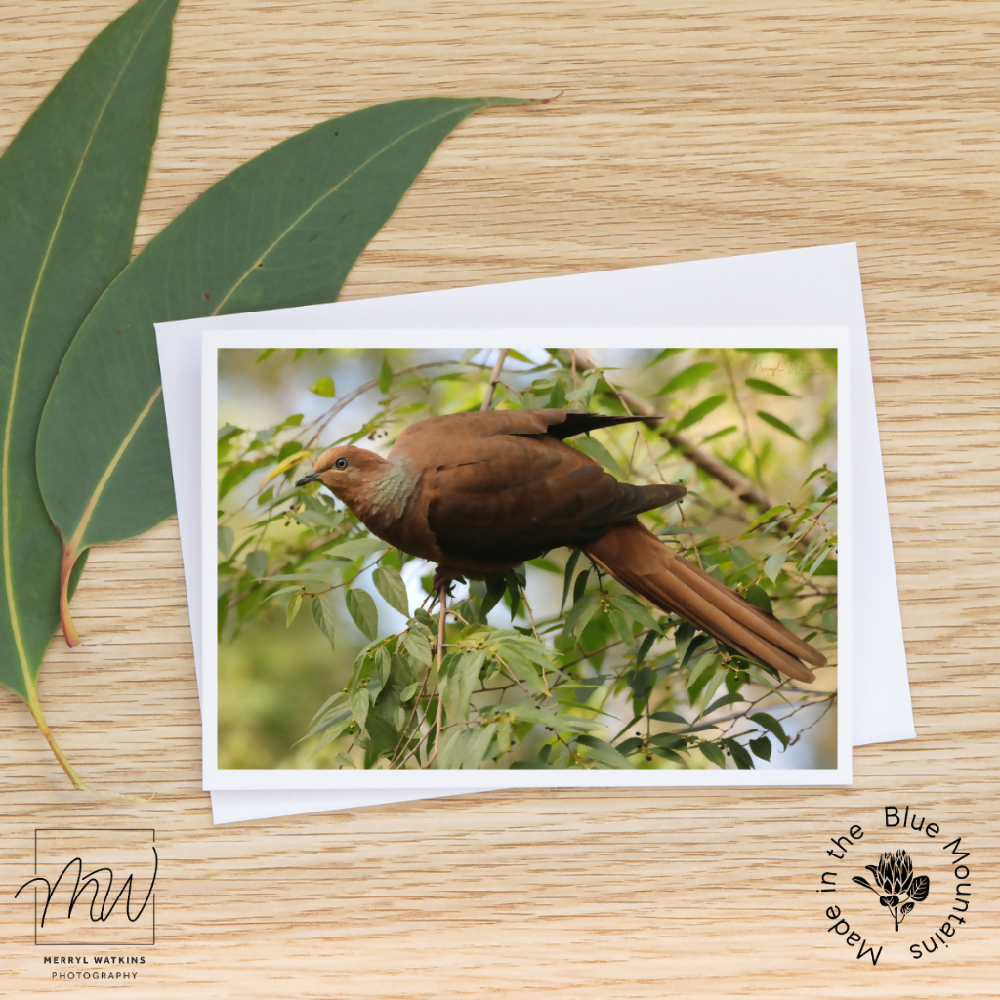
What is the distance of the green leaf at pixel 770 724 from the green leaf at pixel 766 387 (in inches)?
11.6

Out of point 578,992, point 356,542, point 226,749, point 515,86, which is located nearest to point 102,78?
point 515,86

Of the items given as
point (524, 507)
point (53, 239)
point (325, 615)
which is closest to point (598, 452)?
point (524, 507)

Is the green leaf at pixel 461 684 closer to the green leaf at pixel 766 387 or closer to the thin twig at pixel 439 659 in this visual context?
the thin twig at pixel 439 659

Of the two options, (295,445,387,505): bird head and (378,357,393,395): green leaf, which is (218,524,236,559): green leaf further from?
(378,357,393,395): green leaf

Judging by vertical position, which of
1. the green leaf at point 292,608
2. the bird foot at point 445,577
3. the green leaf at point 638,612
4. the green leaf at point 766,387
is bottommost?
the green leaf at point 638,612

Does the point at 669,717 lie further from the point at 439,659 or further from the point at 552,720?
the point at 439,659

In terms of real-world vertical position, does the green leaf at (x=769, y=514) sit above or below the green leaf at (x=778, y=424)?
below

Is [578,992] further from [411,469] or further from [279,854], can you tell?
[411,469]

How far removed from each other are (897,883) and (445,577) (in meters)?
0.51

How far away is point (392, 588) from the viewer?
2.77ft

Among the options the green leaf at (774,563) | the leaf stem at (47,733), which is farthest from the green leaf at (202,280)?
the green leaf at (774,563)

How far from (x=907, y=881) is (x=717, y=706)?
247 mm

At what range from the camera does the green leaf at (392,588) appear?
84 centimetres

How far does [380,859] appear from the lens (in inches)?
33.9
